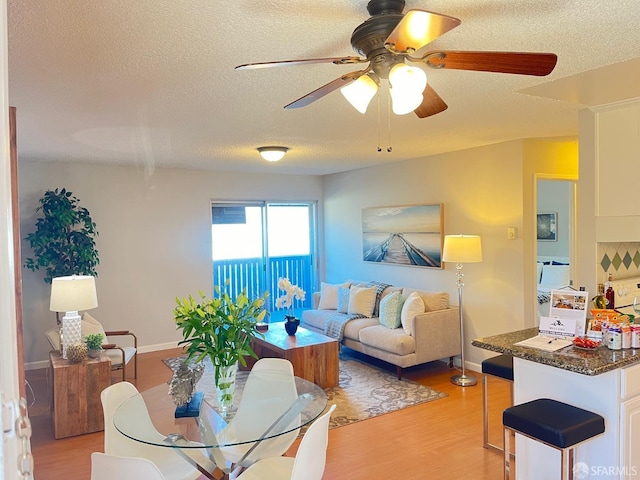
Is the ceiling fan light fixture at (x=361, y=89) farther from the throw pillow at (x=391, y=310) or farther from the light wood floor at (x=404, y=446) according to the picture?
the throw pillow at (x=391, y=310)

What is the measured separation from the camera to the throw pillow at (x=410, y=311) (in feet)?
15.9

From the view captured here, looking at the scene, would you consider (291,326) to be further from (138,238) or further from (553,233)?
(553,233)

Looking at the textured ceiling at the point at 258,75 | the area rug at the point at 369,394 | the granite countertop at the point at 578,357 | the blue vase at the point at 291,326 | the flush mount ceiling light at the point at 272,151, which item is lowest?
the area rug at the point at 369,394

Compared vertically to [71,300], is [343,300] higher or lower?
lower

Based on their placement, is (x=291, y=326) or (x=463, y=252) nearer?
(x=463, y=252)

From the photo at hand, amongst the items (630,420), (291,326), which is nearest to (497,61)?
(630,420)

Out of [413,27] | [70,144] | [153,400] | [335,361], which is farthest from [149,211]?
[413,27]

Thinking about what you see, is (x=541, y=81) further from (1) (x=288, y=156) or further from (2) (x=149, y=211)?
(2) (x=149, y=211)

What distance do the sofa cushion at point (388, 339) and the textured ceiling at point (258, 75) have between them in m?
1.97

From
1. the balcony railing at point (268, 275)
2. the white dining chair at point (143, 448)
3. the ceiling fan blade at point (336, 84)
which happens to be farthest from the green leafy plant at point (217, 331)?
the balcony railing at point (268, 275)

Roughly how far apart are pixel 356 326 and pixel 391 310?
0.49m

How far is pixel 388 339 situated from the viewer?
15.8 ft

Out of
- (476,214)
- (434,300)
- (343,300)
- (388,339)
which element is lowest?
(388,339)

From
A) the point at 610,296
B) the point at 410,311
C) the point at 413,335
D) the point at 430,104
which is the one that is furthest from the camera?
the point at 410,311
